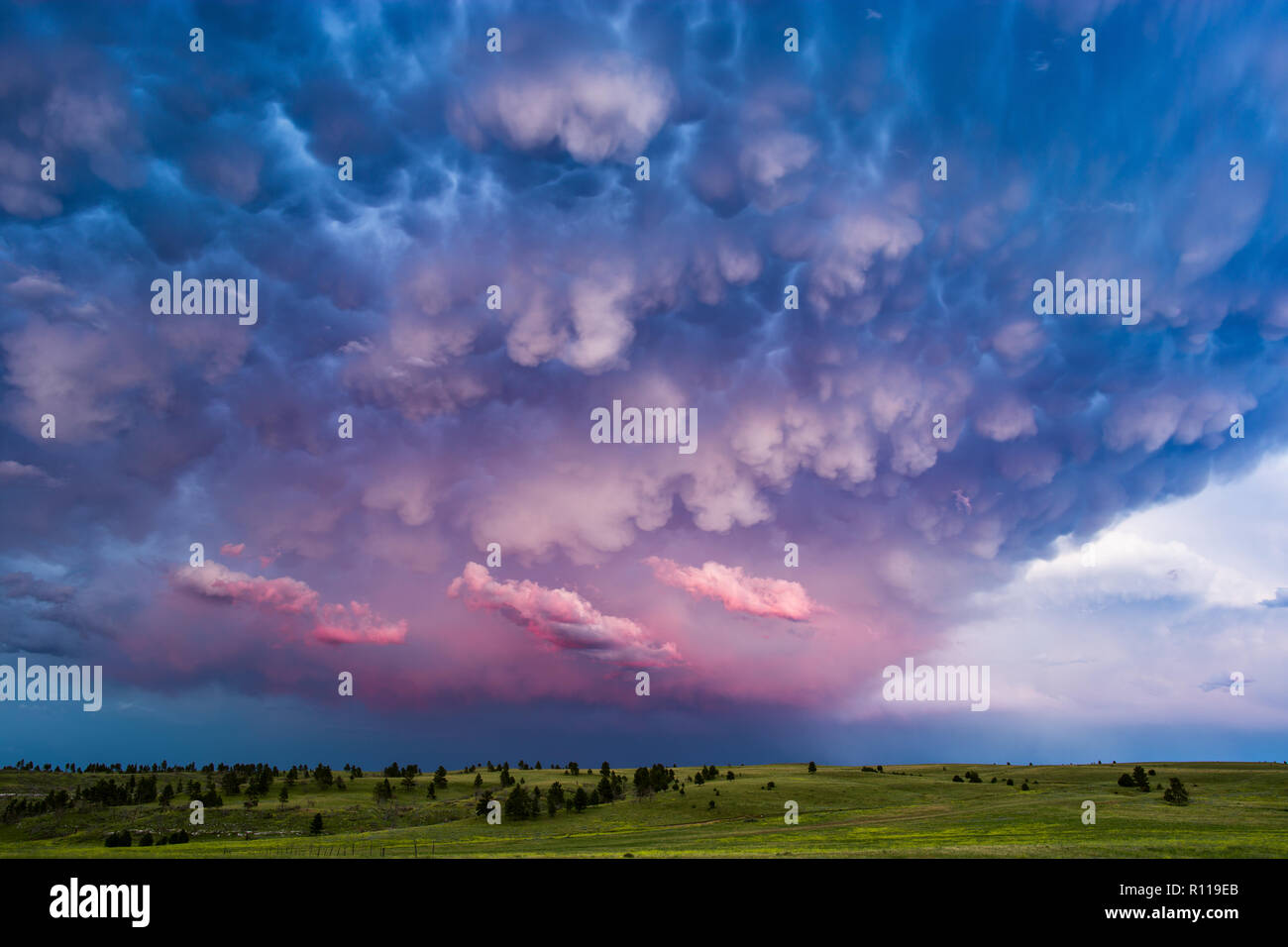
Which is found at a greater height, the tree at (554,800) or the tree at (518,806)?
the tree at (518,806)

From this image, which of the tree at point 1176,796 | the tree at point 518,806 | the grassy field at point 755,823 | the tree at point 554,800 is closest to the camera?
the grassy field at point 755,823

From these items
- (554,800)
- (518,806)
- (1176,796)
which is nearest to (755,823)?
(518,806)

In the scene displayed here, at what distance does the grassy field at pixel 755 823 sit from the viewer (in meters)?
61.0

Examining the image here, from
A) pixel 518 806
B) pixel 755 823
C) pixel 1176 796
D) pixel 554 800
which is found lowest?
pixel 554 800

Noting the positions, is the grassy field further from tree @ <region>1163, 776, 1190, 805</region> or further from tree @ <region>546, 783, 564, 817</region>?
tree @ <region>546, 783, 564, 817</region>

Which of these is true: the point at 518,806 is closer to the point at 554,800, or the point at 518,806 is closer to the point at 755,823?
the point at 554,800

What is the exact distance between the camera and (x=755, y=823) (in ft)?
309

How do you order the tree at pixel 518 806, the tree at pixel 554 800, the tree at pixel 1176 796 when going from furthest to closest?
the tree at pixel 554 800 < the tree at pixel 518 806 < the tree at pixel 1176 796

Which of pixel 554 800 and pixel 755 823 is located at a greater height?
pixel 755 823

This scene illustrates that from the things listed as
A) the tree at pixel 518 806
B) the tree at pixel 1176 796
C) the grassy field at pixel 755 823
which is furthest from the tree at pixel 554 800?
the tree at pixel 1176 796

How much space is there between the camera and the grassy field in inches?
2402

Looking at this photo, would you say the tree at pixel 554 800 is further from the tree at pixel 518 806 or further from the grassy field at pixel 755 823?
the grassy field at pixel 755 823
